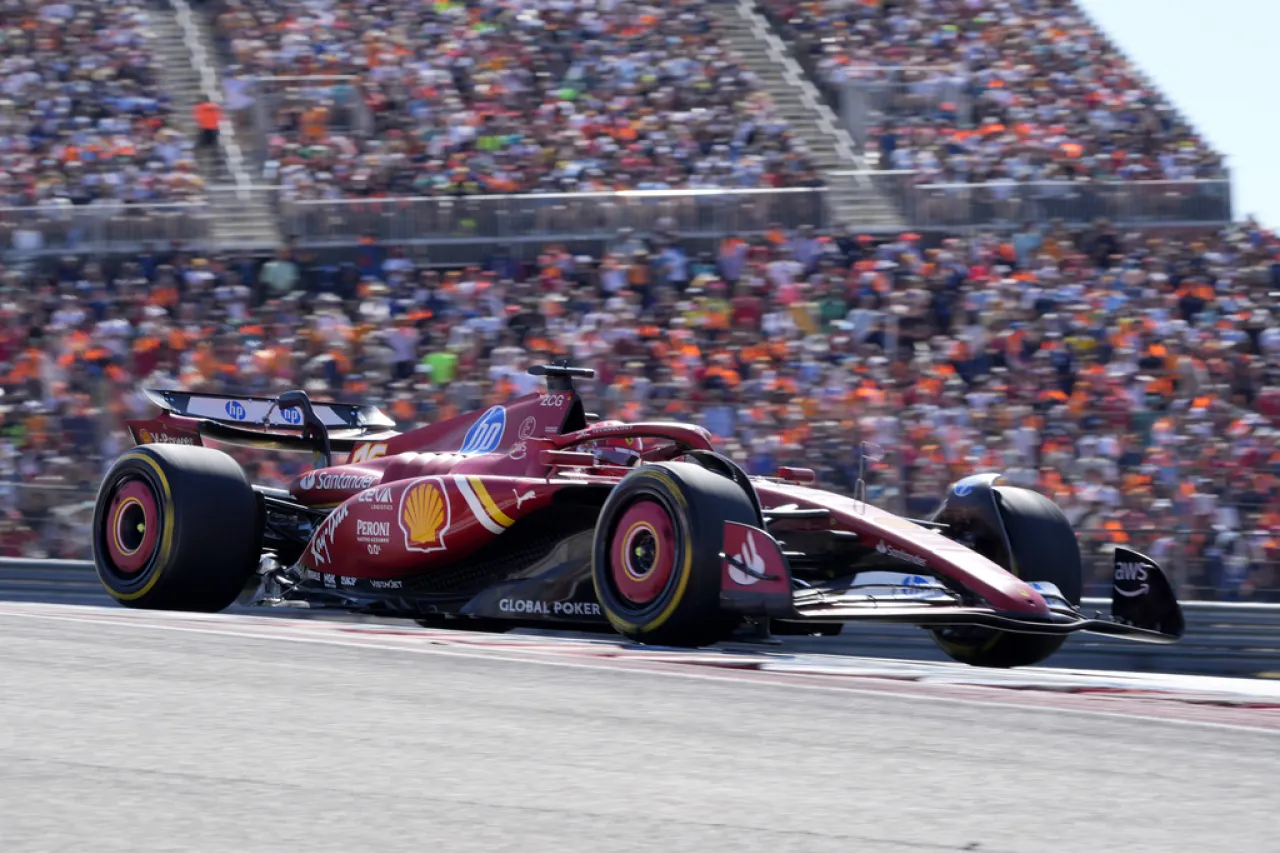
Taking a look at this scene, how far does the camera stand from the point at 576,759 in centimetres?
471

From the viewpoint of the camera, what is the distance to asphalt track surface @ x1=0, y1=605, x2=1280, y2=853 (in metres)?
3.84

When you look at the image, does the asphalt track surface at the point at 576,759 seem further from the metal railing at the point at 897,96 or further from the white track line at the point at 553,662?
the metal railing at the point at 897,96

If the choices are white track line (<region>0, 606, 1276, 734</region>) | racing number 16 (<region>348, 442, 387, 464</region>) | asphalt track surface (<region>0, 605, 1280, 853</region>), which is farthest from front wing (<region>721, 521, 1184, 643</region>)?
racing number 16 (<region>348, 442, 387, 464</region>)

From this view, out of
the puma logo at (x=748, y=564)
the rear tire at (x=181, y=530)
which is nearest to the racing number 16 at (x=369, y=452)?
the rear tire at (x=181, y=530)

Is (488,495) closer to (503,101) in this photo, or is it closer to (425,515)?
(425,515)

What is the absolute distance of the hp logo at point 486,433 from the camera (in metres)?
9.30

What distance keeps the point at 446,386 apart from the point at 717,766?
10.8m

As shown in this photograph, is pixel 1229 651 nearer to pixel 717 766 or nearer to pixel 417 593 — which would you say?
pixel 417 593

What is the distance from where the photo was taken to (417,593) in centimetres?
922

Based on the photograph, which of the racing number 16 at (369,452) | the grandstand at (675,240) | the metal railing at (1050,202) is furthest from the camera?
the metal railing at (1050,202)

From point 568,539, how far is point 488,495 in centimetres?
48

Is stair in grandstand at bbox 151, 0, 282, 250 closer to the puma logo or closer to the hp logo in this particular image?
the hp logo

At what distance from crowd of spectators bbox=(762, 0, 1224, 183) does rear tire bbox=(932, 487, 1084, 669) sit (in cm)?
1040

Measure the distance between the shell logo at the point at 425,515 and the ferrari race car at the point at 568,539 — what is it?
0.04 feet
